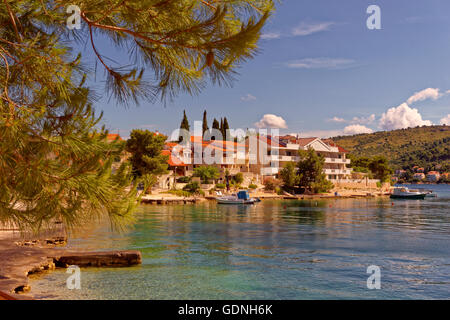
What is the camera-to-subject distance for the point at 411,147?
162 meters

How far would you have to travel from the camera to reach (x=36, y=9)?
754 centimetres

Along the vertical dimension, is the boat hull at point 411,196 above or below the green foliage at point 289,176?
below

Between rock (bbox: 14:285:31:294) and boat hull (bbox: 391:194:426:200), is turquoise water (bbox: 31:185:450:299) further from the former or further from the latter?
boat hull (bbox: 391:194:426:200)

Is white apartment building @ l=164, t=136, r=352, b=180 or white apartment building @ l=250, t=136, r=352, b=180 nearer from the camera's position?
white apartment building @ l=164, t=136, r=352, b=180

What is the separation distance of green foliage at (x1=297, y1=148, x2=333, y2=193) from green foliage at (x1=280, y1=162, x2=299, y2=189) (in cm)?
102

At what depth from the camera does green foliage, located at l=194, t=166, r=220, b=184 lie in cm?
6069

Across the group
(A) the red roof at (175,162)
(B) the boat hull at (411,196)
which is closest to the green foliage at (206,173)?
(A) the red roof at (175,162)

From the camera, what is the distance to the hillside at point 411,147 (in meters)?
157

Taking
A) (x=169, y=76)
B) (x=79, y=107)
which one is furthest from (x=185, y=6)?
(x=79, y=107)

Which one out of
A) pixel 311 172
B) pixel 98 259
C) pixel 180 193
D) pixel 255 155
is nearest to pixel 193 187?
pixel 180 193

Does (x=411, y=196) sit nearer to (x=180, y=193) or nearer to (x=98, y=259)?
(x=180, y=193)

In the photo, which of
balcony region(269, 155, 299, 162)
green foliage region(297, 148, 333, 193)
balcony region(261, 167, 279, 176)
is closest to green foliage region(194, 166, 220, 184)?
balcony region(261, 167, 279, 176)

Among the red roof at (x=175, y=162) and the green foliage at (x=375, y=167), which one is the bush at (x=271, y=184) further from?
the green foliage at (x=375, y=167)

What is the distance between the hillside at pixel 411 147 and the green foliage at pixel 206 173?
104m
